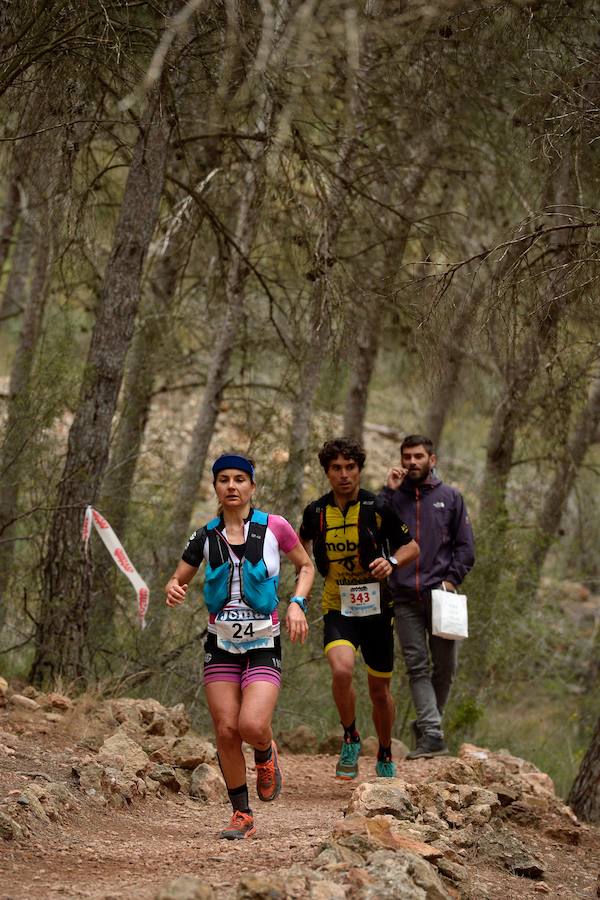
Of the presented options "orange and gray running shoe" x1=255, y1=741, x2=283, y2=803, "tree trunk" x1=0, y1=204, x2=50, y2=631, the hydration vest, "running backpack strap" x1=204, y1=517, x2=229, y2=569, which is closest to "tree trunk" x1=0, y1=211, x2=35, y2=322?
"tree trunk" x1=0, y1=204, x2=50, y2=631

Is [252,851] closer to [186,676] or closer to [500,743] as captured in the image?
[186,676]

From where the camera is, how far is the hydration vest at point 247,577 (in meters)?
5.61

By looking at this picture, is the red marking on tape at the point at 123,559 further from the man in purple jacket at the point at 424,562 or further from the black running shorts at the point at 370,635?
the man in purple jacket at the point at 424,562

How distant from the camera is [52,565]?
8.80 meters

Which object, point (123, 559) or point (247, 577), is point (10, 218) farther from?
point (247, 577)

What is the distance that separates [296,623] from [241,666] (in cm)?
35

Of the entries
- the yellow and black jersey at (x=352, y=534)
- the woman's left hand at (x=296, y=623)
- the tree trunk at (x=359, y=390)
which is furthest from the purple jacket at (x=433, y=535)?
the tree trunk at (x=359, y=390)

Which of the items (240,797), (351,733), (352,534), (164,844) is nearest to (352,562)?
(352,534)

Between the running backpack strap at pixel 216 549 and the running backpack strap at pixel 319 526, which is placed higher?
the running backpack strap at pixel 319 526

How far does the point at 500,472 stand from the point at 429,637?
501 centimetres

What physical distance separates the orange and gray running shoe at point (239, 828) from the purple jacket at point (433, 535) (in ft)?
10.1

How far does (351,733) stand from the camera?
744 cm

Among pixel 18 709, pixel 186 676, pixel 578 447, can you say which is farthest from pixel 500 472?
pixel 18 709

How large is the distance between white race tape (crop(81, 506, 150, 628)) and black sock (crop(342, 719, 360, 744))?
171 centimetres
